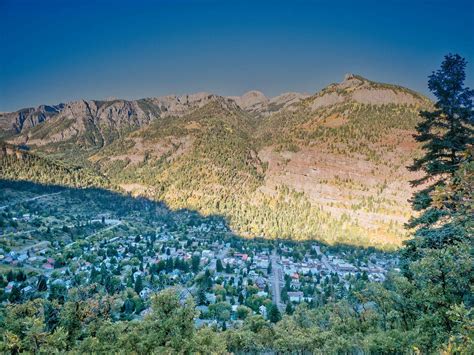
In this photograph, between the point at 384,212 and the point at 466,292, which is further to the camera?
the point at 384,212

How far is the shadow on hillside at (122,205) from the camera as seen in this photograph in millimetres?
131375

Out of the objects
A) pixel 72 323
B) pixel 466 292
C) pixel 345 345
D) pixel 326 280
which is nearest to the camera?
pixel 466 292

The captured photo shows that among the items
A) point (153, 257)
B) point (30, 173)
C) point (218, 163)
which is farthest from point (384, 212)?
point (30, 173)

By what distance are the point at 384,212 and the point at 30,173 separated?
6545 inches

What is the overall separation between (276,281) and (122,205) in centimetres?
10465

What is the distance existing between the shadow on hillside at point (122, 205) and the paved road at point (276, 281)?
74.6 feet

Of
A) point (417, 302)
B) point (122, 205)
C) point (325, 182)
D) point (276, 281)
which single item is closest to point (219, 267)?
point (276, 281)

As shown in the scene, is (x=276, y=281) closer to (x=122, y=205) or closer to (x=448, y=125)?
(x=448, y=125)

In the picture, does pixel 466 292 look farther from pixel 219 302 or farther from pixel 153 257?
pixel 153 257

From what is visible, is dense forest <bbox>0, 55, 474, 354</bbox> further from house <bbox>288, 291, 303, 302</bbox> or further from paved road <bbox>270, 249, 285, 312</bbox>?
house <bbox>288, 291, 303, 302</bbox>

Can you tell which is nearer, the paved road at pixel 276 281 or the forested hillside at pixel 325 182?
the paved road at pixel 276 281

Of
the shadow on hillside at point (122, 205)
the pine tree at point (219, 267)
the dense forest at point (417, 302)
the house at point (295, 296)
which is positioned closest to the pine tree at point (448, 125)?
the dense forest at point (417, 302)

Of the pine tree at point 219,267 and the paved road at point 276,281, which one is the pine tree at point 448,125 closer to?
the paved road at point 276,281

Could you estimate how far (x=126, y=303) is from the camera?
5406cm
